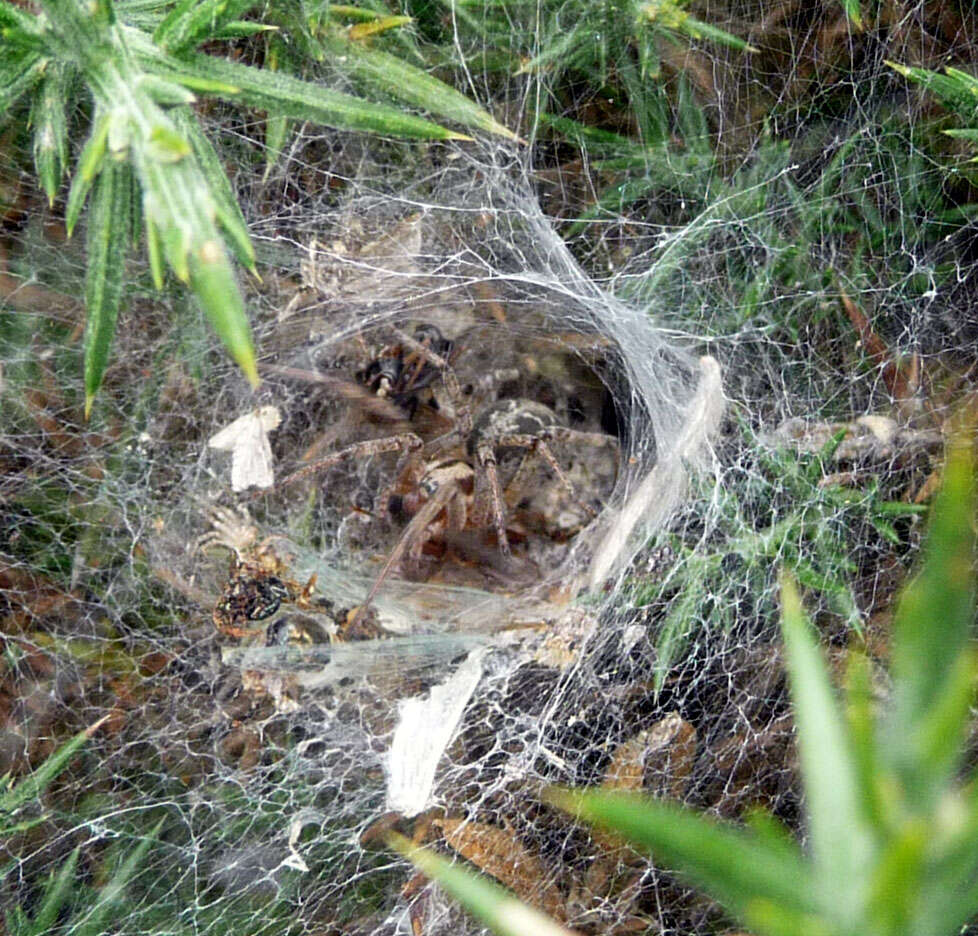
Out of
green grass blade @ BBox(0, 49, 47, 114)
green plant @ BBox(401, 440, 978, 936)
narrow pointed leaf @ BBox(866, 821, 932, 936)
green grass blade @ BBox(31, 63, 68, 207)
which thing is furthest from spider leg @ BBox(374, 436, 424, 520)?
narrow pointed leaf @ BBox(866, 821, 932, 936)

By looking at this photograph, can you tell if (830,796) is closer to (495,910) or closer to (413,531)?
(495,910)

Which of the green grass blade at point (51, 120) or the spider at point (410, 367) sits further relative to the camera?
the spider at point (410, 367)

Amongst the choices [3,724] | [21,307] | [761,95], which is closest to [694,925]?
[3,724]

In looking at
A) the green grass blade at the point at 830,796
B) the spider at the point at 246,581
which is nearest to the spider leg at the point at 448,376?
the spider at the point at 246,581

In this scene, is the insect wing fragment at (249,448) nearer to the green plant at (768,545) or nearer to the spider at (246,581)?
the spider at (246,581)

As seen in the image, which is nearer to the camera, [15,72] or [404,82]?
[15,72]

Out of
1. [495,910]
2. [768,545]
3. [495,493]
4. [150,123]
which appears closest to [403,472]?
[495,493]

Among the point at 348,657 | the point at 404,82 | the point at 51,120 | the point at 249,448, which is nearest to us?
the point at 51,120
